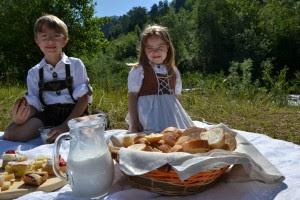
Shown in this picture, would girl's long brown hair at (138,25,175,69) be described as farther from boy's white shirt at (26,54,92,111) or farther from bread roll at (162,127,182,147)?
bread roll at (162,127,182,147)

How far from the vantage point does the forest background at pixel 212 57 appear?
461 cm

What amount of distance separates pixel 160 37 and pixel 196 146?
1.50 meters

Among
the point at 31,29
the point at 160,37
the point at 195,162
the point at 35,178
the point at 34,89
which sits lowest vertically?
the point at 35,178

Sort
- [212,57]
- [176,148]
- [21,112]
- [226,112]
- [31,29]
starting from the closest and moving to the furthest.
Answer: [176,148] < [21,112] < [226,112] < [31,29] < [212,57]

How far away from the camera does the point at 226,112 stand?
459cm

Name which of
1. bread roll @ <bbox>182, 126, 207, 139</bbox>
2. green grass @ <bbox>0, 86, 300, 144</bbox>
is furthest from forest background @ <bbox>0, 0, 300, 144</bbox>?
bread roll @ <bbox>182, 126, 207, 139</bbox>

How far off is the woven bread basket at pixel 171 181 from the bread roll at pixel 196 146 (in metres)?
0.09

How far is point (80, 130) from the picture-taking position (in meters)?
1.61

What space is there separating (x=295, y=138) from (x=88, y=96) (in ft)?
5.58

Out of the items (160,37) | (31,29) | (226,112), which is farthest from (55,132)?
(31,29)

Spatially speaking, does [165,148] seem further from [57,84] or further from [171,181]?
[57,84]

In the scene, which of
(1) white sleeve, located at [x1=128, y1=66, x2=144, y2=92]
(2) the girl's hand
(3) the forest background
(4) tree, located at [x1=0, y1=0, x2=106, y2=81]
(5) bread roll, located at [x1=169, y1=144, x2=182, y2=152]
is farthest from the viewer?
(4) tree, located at [x1=0, y1=0, x2=106, y2=81]

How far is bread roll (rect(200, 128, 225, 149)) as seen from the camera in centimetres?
169

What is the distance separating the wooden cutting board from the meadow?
6.74 ft
